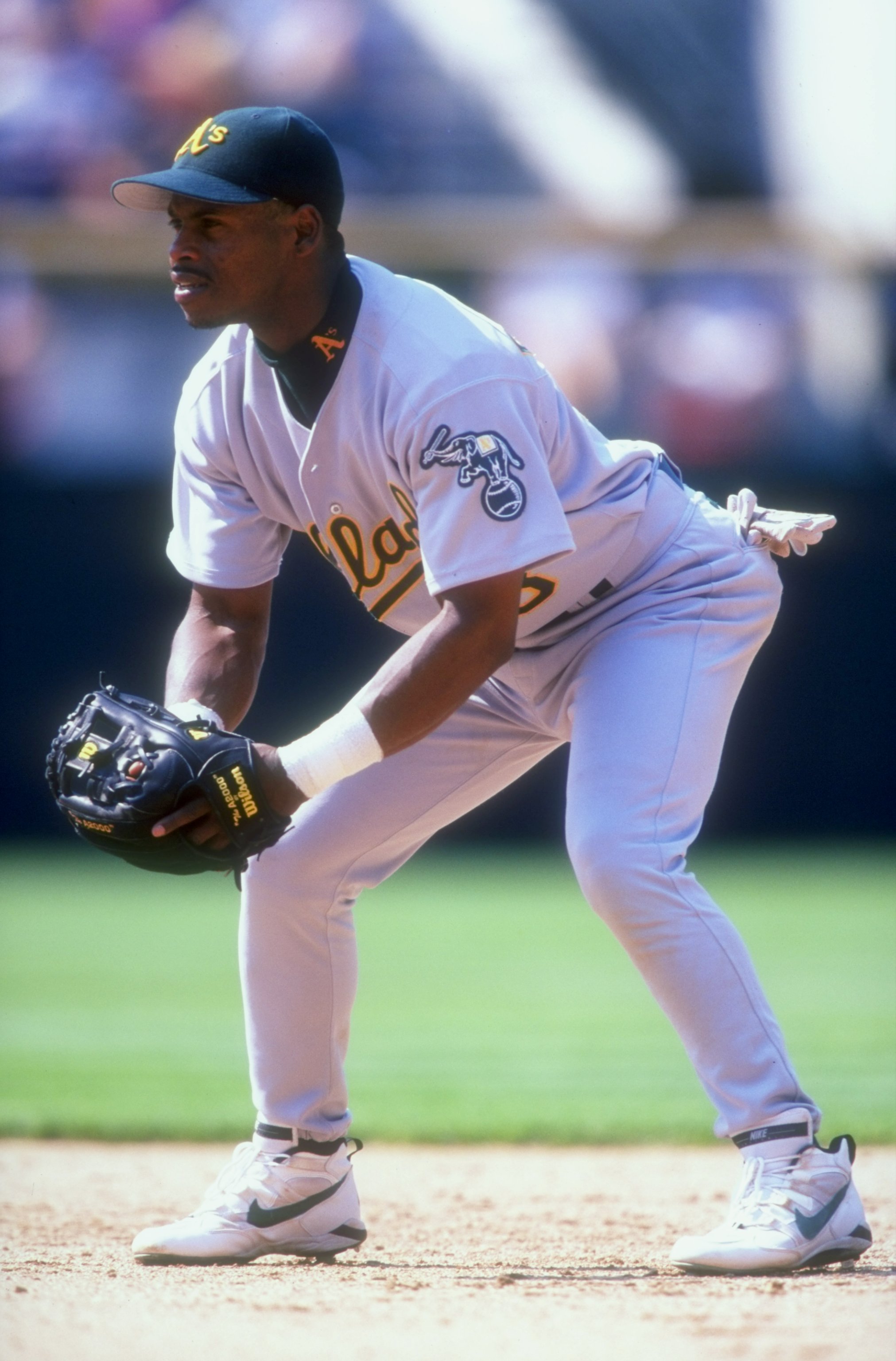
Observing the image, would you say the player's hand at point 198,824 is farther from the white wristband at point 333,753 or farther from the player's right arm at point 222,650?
the player's right arm at point 222,650

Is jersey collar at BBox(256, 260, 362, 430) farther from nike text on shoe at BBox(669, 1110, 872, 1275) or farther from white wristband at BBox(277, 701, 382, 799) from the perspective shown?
nike text on shoe at BBox(669, 1110, 872, 1275)

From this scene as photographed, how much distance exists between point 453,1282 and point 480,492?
3.83 ft

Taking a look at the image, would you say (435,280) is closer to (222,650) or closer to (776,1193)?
(222,650)

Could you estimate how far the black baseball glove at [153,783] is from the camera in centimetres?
249

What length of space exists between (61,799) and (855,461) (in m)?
8.70

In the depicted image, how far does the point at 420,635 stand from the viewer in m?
2.48

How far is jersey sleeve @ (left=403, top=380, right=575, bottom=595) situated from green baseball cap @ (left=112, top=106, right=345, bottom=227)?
40cm

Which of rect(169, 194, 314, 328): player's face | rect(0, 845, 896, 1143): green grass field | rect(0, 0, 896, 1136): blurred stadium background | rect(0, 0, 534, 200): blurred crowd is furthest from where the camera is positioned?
rect(0, 0, 534, 200): blurred crowd

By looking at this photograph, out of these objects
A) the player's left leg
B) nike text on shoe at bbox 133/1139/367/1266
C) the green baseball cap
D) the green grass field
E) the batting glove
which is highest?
the green baseball cap

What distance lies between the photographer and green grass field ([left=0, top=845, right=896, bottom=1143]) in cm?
438

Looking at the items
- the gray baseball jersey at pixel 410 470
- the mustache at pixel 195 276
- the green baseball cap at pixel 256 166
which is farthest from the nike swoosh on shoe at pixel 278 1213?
the green baseball cap at pixel 256 166

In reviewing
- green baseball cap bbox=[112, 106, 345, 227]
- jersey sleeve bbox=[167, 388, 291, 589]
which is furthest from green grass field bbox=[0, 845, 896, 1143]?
green baseball cap bbox=[112, 106, 345, 227]

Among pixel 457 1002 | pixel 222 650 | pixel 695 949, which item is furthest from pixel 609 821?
pixel 457 1002

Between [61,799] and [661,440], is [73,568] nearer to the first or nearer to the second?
[661,440]
